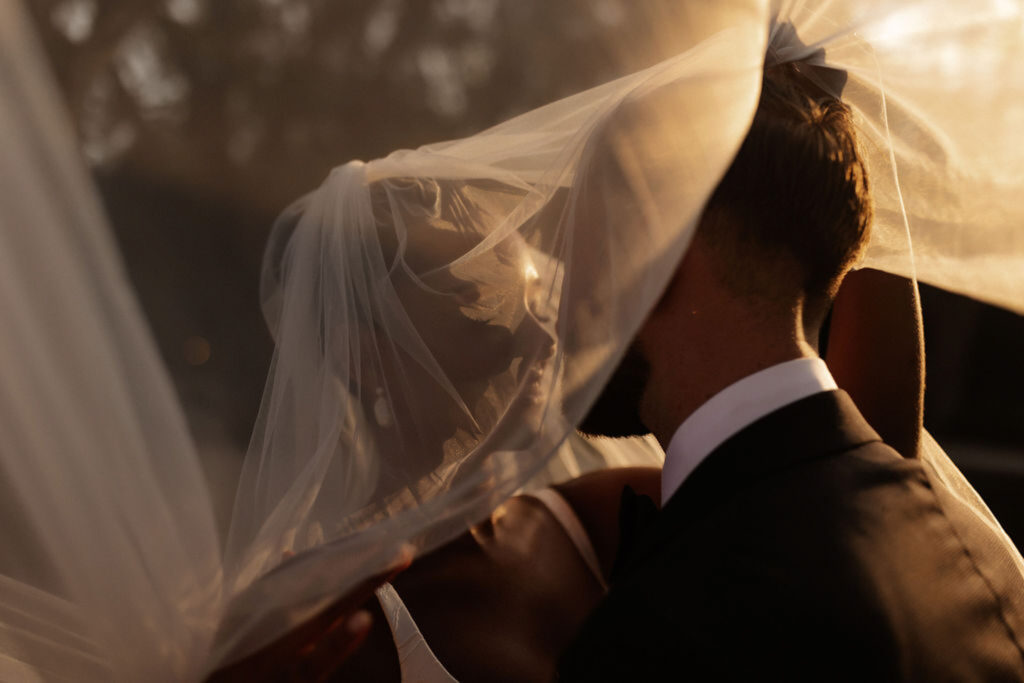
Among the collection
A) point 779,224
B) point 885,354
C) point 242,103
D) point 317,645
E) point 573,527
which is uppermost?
point 242,103

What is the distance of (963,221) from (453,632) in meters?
1.14

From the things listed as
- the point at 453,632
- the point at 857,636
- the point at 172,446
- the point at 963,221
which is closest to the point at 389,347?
the point at 172,446

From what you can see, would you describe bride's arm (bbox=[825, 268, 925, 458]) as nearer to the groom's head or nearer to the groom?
the groom

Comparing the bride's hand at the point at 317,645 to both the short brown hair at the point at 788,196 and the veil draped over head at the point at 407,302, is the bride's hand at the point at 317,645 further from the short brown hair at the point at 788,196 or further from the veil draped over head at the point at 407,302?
the short brown hair at the point at 788,196

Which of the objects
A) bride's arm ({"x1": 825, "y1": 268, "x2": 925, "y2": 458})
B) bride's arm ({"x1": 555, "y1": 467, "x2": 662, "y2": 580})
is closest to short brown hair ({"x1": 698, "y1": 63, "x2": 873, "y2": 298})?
bride's arm ({"x1": 825, "y1": 268, "x2": 925, "y2": 458})

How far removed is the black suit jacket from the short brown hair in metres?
0.20

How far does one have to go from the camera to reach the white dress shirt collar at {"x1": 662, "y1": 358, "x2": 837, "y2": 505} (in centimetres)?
115

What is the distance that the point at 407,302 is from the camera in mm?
1461

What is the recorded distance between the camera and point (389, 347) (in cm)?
144

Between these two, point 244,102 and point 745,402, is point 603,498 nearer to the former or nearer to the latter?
point 745,402

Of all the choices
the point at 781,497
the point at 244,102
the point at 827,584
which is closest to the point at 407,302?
the point at 244,102

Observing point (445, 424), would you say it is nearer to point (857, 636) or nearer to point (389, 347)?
point (389, 347)

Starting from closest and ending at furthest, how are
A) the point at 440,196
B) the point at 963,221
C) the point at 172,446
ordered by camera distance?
the point at 172,446 < the point at 963,221 < the point at 440,196

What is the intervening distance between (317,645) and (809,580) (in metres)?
0.59
